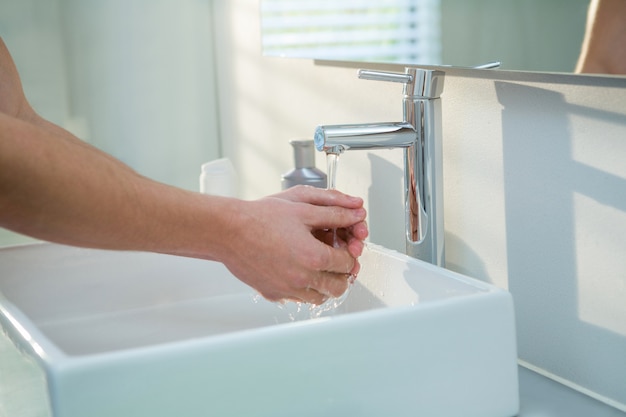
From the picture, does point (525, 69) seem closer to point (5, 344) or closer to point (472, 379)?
point (472, 379)

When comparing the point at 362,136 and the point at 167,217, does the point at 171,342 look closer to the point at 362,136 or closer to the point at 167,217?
the point at 167,217

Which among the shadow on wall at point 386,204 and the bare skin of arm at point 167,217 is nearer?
the bare skin of arm at point 167,217

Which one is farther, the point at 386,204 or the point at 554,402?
the point at 386,204

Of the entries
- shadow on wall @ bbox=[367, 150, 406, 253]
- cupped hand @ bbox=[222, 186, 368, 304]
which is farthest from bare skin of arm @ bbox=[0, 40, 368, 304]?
shadow on wall @ bbox=[367, 150, 406, 253]

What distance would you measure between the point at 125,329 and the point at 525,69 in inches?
25.2

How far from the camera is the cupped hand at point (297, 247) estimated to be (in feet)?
3.21

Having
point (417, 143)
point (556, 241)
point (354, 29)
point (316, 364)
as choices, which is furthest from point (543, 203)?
point (354, 29)

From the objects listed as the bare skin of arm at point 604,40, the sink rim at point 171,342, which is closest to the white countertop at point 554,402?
the sink rim at point 171,342

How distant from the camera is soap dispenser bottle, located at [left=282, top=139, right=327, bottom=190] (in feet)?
4.58

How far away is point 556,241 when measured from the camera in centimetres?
103

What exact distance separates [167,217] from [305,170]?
548 mm

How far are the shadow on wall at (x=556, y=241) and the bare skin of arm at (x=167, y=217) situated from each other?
0.20 meters

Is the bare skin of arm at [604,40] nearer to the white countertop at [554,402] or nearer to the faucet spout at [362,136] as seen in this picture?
the faucet spout at [362,136]

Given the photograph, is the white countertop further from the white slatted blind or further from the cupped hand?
the white slatted blind
